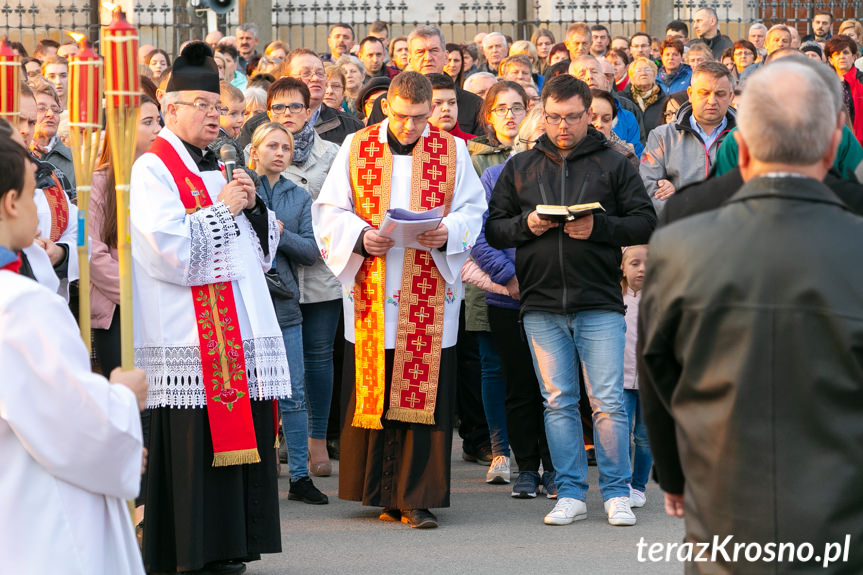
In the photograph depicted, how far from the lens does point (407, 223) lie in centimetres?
672

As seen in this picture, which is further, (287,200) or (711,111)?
(711,111)

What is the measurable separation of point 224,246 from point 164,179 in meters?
0.40

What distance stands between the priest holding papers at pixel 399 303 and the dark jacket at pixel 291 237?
1.51ft

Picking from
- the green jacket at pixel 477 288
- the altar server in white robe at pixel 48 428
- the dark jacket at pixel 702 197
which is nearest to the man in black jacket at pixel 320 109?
the green jacket at pixel 477 288

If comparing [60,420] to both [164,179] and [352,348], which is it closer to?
[164,179]

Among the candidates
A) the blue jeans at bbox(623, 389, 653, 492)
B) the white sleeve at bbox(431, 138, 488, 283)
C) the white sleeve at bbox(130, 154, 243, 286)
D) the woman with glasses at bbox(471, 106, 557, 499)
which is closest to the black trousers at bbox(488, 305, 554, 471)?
the woman with glasses at bbox(471, 106, 557, 499)

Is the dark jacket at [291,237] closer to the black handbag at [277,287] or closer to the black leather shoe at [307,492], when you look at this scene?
the black handbag at [277,287]

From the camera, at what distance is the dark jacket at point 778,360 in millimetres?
3068

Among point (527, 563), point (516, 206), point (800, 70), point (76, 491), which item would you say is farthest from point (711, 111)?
point (76, 491)

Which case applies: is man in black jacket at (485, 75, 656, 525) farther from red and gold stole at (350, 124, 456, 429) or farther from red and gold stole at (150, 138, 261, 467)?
red and gold stole at (150, 138, 261, 467)

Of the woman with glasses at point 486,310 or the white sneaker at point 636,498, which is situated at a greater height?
the woman with glasses at point 486,310

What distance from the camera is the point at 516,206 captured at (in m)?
7.16

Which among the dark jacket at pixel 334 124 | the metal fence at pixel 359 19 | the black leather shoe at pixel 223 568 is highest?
the metal fence at pixel 359 19

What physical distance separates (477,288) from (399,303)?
3.94 feet
